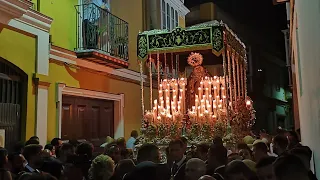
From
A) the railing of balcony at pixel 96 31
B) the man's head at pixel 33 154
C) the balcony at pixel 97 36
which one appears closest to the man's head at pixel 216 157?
the man's head at pixel 33 154

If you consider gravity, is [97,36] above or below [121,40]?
below

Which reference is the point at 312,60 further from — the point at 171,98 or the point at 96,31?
the point at 96,31

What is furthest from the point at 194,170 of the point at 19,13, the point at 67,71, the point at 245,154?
the point at 67,71

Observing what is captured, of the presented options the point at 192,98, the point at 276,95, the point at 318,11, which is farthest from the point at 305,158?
the point at 276,95

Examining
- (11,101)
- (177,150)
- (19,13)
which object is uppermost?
(19,13)

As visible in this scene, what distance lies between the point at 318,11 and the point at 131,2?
10924 mm

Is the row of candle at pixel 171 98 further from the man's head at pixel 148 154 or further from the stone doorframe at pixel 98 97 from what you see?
the man's head at pixel 148 154

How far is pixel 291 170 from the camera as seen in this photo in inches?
115

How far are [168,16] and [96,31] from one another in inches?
246

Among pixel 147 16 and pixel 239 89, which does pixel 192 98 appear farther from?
pixel 147 16

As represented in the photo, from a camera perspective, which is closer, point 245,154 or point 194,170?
point 194,170

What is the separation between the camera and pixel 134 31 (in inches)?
533

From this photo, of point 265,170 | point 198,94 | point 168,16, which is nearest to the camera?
point 265,170

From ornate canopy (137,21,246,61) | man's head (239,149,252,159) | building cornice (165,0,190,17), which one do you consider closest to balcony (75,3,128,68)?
ornate canopy (137,21,246,61)
